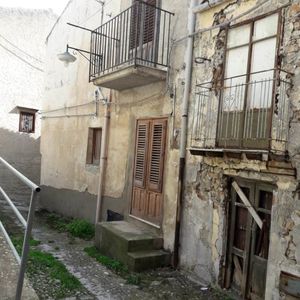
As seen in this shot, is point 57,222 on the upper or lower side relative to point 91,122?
lower

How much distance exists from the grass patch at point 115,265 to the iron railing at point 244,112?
261 cm

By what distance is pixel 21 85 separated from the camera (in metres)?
15.9

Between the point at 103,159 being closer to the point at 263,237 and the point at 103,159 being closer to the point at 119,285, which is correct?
the point at 119,285

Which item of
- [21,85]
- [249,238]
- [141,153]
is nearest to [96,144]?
[141,153]

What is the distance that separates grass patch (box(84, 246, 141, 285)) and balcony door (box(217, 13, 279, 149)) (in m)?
2.79

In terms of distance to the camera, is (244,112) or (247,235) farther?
(247,235)

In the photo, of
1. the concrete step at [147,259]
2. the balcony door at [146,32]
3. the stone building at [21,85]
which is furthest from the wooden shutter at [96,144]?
the stone building at [21,85]

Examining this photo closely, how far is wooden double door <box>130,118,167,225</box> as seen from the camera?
799 centimetres

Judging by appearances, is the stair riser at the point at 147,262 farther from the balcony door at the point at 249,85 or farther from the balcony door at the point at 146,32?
the balcony door at the point at 146,32

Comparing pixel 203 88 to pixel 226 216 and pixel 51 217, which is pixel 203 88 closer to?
pixel 226 216

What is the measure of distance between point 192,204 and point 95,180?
4265 millimetres

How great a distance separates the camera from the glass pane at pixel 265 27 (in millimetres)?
5664

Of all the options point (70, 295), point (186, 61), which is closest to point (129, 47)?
point (186, 61)

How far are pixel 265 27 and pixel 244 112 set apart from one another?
1315mm
